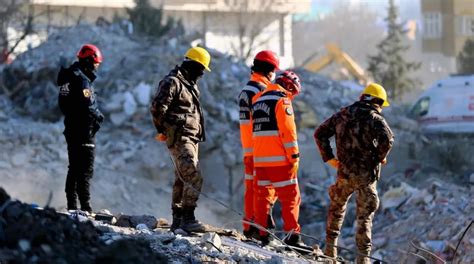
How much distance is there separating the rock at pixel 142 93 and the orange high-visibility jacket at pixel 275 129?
1394 cm

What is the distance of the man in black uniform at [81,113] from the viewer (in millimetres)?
10773

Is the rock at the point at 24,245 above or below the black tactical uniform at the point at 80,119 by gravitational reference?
below

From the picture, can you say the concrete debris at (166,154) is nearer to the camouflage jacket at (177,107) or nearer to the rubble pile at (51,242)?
the camouflage jacket at (177,107)

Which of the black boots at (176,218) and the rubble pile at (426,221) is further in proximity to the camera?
the rubble pile at (426,221)

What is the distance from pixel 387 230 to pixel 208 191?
6355 millimetres

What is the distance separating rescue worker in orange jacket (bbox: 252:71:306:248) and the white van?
17.4 metres

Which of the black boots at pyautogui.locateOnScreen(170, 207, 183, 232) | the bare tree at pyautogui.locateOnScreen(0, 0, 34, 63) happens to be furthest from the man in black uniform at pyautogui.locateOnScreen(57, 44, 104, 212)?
the bare tree at pyautogui.locateOnScreen(0, 0, 34, 63)

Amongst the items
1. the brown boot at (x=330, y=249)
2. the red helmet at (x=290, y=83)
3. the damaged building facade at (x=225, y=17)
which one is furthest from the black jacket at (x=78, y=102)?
the damaged building facade at (x=225, y=17)

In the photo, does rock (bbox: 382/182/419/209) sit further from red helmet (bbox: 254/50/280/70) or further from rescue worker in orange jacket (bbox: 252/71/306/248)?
rescue worker in orange jacket (bbox: 252/71/306/248)

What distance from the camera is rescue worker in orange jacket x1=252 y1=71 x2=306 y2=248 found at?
9.98 metres

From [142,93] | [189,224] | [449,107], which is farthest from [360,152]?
[449,107]

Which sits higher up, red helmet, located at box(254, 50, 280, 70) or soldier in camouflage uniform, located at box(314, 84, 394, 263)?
red helmet, located at box(254, 50, 280, 70)

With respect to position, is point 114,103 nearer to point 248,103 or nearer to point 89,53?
point 89,53

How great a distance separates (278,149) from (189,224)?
1088 millimetres
